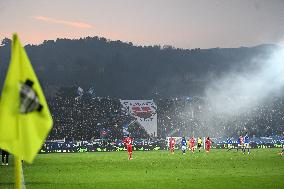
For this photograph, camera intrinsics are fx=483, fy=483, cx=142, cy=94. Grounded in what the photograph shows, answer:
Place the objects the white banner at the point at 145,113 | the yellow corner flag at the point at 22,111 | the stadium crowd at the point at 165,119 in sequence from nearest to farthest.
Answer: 1. the yellow corner flag at the point at 22,111
2. the stadium crowd at the point at 165,119
3. the white banner at the point at 145,113

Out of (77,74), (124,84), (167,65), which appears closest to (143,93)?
(124,84)

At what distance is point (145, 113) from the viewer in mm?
85688

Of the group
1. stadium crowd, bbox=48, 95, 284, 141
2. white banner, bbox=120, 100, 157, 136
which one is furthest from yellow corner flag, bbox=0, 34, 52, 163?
white banner, bbox=120, 100, 157, 136

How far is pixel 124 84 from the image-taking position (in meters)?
155

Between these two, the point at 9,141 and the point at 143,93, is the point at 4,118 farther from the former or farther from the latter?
the point at 143,93

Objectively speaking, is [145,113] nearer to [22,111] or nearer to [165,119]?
[165,119]

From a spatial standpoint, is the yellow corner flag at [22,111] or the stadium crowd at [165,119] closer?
the yellow corner flag at [22,111]

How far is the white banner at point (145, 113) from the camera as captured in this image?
8512 cm

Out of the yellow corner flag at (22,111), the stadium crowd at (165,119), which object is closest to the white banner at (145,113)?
the stadium crowd at (165,119)

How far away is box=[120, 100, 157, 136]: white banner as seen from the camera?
85.1 meters

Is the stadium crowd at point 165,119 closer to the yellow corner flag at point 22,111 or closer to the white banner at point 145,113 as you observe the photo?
the white banner at point 145,113

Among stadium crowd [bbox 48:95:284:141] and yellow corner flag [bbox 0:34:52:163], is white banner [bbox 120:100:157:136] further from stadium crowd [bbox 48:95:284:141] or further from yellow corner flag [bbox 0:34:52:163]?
yellow corner flag [bbox 0:34:52:163]

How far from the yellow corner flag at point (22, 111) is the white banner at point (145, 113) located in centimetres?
7758

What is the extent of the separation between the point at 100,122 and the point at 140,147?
882 inches
